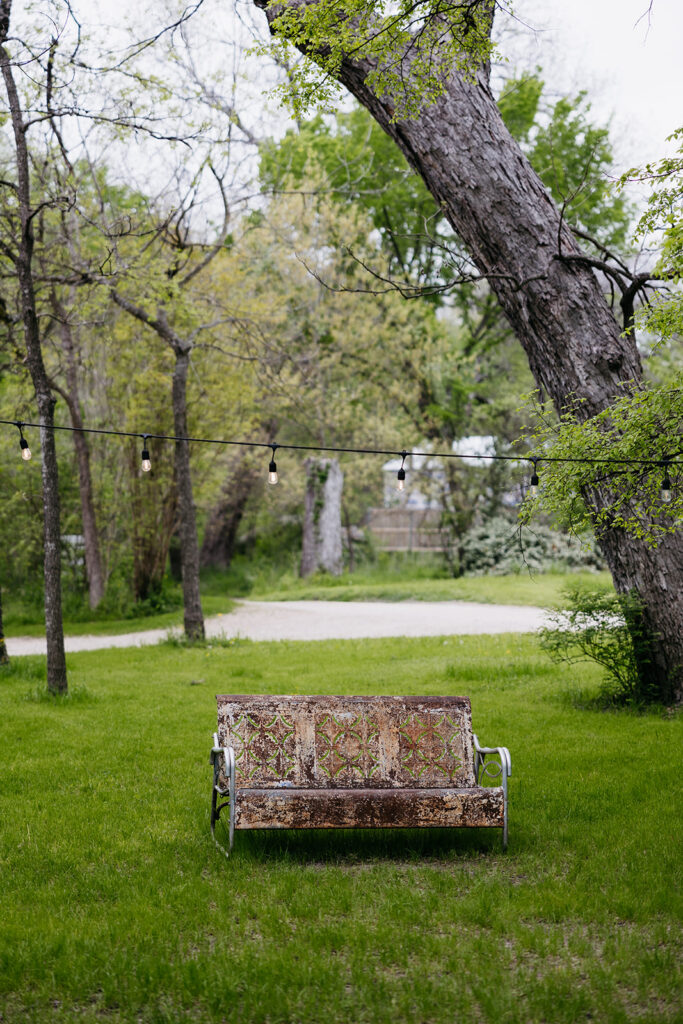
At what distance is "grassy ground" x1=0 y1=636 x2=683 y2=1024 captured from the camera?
3.52m

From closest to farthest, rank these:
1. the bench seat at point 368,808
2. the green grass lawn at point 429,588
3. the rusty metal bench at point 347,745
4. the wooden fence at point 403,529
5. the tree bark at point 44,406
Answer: the bench seat at point 368,808 < the rusty metal bench at point 347,745 < the tree bark at point 44,406 < the green grass lawn at point 429,588 < the wooden fence at point 403,529

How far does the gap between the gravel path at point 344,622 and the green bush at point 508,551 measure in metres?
4.81

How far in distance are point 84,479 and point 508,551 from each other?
11644 mm

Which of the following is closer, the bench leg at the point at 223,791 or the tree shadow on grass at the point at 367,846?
the bench leg at the point at 223,791

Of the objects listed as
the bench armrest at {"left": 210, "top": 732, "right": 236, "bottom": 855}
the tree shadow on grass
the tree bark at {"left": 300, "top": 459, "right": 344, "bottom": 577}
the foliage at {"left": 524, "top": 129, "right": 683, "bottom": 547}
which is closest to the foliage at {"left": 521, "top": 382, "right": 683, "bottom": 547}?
the foliage at {"left": 524, "top": 129, "right": 683, "bottom": 547}

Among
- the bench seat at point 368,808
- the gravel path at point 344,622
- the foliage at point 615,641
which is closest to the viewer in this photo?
A: the bench seat at point 368,808

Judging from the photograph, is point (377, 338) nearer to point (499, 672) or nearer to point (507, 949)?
point (499, 672)

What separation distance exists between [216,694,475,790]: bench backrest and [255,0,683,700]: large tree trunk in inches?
112

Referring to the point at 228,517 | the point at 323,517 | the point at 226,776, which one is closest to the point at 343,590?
the point at 323,517

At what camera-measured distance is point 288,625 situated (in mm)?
16891

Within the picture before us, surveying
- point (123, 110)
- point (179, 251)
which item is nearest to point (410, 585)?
point (179, 251)

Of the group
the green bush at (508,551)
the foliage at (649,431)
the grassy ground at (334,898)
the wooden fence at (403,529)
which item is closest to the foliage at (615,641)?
the grassy ground at (334,898)

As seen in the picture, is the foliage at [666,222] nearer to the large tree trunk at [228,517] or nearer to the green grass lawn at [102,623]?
the green grass lawn at [102,623]

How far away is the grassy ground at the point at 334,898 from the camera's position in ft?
11.6
